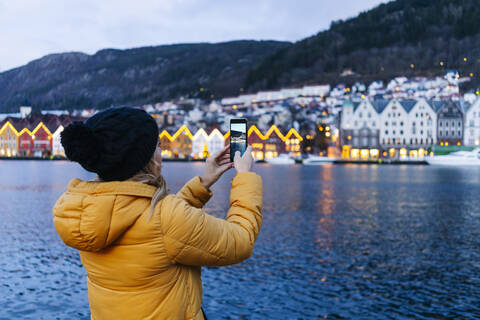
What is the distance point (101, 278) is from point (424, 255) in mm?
11266

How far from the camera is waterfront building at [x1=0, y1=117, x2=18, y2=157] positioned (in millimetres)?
109938

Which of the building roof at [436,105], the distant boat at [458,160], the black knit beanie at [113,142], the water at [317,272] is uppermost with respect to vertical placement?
the building roof at [436,105]

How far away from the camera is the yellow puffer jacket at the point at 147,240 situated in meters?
1.97

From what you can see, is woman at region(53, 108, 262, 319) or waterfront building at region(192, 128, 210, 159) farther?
waterfront building at region(192, 128, 210, 159)

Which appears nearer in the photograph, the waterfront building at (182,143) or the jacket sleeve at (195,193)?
the jacket sleeve at (195,193)

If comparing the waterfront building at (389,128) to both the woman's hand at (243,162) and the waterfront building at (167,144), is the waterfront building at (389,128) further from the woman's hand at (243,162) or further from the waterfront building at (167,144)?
the woman's hand at (243,162)

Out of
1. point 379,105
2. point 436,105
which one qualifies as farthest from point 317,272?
point 436,105

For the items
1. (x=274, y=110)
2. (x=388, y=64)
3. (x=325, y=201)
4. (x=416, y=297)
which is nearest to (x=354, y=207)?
(x=325, y=201)

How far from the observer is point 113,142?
2.01 meters

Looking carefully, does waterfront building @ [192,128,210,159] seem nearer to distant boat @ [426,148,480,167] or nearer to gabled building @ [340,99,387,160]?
gabled building @ [340,99,387,160]

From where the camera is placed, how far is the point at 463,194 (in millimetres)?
29562

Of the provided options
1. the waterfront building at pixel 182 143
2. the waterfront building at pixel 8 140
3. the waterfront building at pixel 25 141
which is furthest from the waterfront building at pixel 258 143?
the waterfront building at pixel 8 140

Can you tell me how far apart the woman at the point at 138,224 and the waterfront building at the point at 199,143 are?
101 metres

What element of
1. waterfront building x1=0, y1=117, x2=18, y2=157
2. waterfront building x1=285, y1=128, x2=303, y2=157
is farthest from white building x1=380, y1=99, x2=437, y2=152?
waterfront building x1=0, y1=117, x2=18, y2=157
